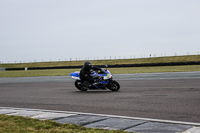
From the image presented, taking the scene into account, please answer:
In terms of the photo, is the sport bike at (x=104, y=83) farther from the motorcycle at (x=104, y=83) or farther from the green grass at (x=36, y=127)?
Answer: the green grass at (x=36, y=127)

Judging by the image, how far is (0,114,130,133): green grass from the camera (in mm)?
5398

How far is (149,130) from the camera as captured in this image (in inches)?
207

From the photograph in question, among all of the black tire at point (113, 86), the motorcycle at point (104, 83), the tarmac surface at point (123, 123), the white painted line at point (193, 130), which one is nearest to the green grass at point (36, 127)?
the tarmac surface at point (123, 123)

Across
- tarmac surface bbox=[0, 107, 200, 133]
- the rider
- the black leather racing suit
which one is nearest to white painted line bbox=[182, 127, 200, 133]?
tarmac surface bbox=[0, 107, 200, 133]

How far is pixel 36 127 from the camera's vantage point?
5.80 metres

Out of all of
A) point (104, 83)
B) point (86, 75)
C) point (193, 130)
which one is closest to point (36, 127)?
point (193, 130)

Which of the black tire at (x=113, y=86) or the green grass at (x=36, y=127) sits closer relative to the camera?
the green grass at (x=36, y=127)

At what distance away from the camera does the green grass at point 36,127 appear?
5.40 meters

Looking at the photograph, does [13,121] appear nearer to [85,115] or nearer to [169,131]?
[85,115]

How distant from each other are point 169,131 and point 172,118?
143 cm

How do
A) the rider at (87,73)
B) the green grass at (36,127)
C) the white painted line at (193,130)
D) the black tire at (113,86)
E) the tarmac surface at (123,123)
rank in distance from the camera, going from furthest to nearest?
the rider at (87,73) → the black tire at (113,86) → the green grass at (36,127) → the tarmac surface at (123,123) → the white painted line at (193,130)

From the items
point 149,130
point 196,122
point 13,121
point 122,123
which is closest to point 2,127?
point 13,121

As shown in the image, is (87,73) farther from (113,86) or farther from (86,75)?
(113,86)

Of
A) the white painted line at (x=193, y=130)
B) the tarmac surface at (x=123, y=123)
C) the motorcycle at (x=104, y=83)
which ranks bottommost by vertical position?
the tarmac surface at (x=123, y=123)
